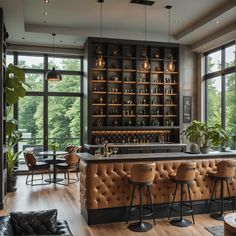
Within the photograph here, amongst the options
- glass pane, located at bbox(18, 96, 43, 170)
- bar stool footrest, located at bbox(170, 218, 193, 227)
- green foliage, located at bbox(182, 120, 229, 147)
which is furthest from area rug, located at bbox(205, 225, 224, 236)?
glass pane, located at bbox(18, 96, 43, 170)

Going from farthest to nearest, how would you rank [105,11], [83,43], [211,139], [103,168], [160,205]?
[83,43] < [105,11] < [211,139] < [160,205] < [103,168]

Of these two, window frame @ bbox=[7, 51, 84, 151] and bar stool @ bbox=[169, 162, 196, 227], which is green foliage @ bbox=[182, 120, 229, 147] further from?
window frame @ bbox=[7, 51, 84, 151]

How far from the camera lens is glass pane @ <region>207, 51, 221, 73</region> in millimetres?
8979

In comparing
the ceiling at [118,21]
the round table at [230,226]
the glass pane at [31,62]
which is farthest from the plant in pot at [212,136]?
the glass pane at [31,62]

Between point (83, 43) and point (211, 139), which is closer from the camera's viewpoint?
point (211, 139)

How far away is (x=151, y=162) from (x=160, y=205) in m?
0.82

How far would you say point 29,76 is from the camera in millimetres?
9570

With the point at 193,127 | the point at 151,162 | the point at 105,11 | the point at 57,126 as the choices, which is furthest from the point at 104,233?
the point at 57,126

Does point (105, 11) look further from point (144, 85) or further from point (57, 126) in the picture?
point (57, 126)

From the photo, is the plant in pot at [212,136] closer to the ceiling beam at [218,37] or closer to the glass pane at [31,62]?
the ceiling beam at [218,37]

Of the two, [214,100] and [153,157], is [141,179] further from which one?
[214,100]

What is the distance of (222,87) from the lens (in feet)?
28.7

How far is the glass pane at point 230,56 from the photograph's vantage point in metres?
8.24

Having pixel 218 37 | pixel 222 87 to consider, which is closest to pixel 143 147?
pixel 222 87
